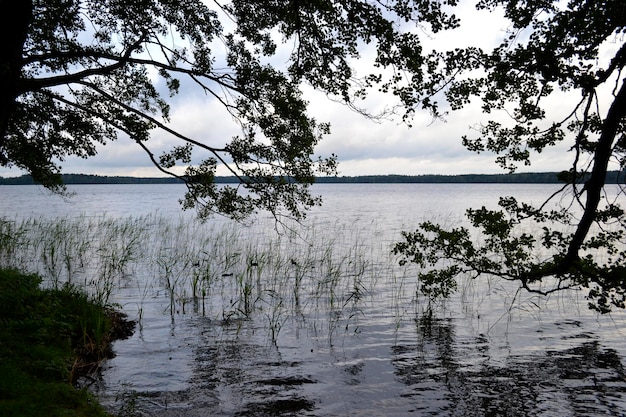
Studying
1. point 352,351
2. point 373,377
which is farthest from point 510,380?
point 352,351

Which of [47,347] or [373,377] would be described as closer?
[47,347]

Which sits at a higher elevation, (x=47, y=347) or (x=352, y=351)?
(x=47, y=347)

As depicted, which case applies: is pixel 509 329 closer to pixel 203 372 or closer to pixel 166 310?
pixel 203 372

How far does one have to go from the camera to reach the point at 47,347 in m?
7.41

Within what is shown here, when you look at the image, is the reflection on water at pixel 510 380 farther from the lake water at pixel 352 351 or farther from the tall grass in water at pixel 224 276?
the tall grass in water at pixel 224 276

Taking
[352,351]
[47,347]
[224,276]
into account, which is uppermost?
[47,347]

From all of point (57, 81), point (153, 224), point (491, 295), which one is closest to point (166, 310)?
point (57, 81)

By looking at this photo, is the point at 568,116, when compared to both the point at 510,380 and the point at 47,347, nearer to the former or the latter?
the point at 510,380

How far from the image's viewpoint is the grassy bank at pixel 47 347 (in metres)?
5.59

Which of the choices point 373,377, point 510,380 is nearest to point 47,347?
point 373,377

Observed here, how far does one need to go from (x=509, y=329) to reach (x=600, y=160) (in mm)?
7382

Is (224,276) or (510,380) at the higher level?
(224,276)

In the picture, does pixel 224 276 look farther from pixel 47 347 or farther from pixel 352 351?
pixel 47 347

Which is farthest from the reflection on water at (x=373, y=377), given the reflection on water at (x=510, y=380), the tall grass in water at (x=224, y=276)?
the tall grass in water at (x=224, y=276)
